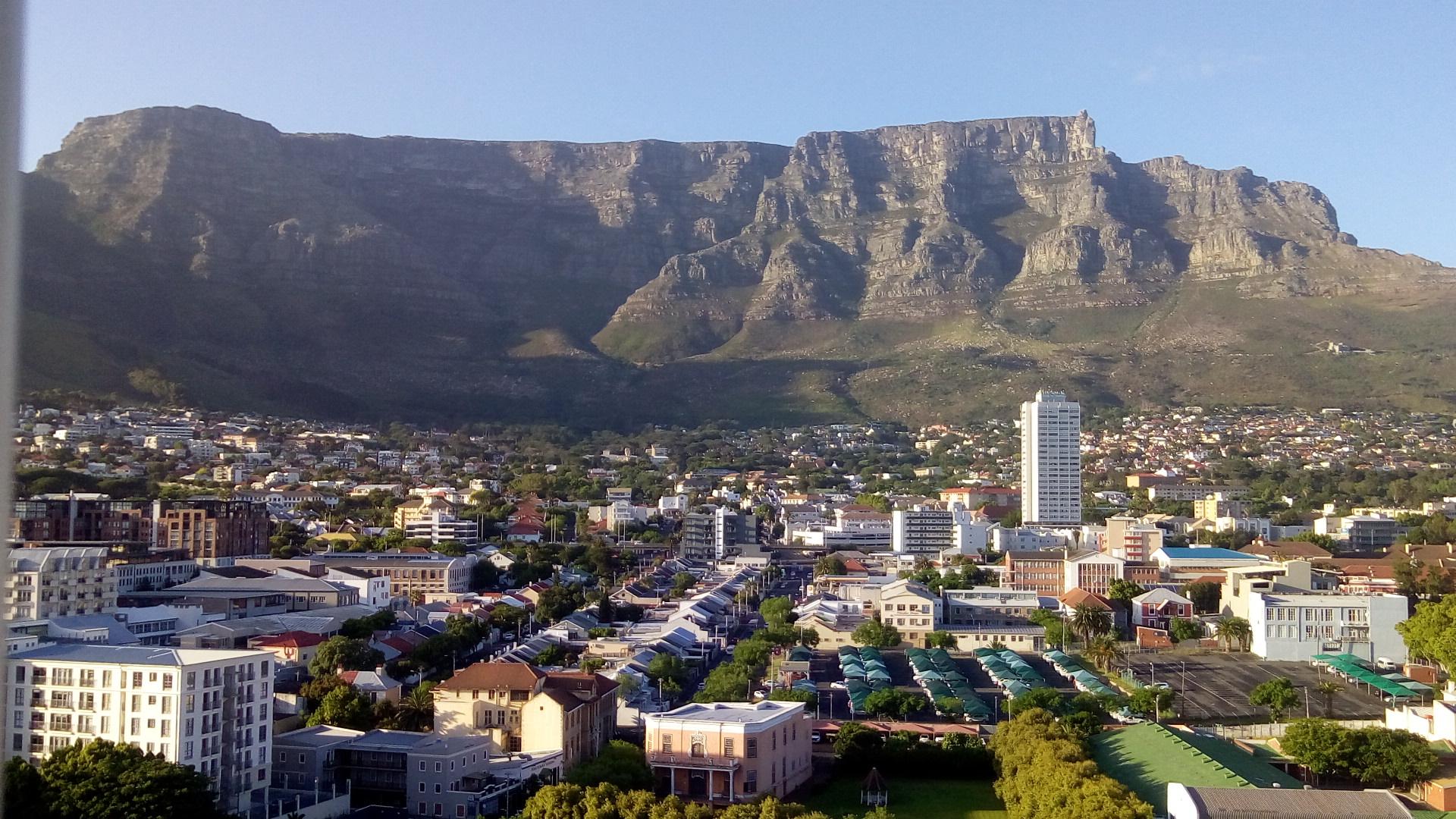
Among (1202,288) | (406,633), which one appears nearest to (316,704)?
(406,633)

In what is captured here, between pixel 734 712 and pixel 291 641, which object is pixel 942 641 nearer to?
pixel 734 712

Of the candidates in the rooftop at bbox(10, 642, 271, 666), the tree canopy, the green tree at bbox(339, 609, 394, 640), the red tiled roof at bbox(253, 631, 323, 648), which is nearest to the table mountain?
the green tree at bbox(339, 609, 394, 640)

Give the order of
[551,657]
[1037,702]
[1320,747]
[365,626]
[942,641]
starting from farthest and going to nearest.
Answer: [942,641] < [365,626] < [551,657] < [1037,702] < [1320,747]

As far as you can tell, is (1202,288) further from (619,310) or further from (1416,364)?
(619,310)

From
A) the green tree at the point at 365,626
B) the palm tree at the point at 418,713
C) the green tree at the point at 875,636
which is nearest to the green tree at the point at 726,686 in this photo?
the palm tree at the point at 418,713

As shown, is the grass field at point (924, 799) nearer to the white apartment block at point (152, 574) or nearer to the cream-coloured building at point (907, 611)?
the cream-coloured building at point (907, 611)

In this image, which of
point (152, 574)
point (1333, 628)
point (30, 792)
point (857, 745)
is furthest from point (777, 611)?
point (30, 792)
